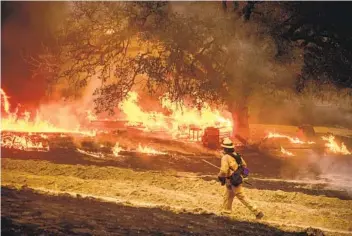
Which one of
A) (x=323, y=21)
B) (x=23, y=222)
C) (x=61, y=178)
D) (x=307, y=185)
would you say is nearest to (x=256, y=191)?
(x=307, y=185)

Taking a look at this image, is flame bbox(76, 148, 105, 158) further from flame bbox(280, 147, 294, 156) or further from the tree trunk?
flame bbox(280, 147, 294, 156)

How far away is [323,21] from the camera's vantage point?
53.2 feet

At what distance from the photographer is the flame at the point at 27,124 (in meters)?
21.6

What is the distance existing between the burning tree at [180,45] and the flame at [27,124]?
15.1 feet

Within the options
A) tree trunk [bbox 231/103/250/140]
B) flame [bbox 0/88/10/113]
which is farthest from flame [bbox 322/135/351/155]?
flame [bbox 0/88/10/113]

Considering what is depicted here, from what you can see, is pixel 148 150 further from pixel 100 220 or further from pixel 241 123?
pixel 100 220

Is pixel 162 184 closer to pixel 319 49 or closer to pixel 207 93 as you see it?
pixel 207 93

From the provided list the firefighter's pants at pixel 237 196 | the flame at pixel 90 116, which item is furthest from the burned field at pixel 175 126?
the flame at pixel 90 116

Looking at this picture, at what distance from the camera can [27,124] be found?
22969 millimetres

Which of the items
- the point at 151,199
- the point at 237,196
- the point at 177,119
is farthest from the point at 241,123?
the point at 237,196

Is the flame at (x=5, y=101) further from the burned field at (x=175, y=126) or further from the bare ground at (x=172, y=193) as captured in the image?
the bare ground at (x=172, y=193)

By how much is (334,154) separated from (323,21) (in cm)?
611

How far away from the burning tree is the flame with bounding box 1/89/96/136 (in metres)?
4.59

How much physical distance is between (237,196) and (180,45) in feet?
29.8
